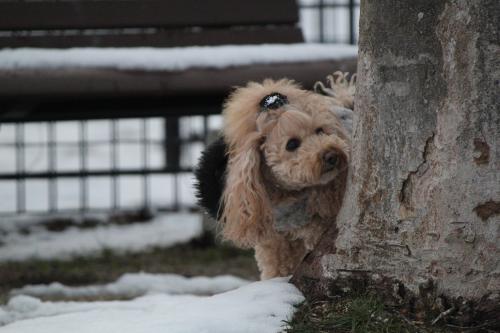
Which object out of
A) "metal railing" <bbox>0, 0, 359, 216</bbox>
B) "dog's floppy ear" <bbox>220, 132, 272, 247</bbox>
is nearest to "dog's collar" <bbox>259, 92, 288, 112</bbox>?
"dog's floppy ear" <bbox>220, 132, 272, 247</bbox>

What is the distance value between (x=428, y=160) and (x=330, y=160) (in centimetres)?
56

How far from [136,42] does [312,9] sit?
2552mm

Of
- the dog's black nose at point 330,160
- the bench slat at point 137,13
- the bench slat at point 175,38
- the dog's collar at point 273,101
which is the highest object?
the bench slat at point 137,13

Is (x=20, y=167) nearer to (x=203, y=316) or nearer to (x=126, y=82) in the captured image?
(x=126, y=82)

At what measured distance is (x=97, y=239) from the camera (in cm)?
632

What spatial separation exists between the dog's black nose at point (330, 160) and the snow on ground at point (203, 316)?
410mm

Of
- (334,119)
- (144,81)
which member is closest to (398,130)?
(334,119)

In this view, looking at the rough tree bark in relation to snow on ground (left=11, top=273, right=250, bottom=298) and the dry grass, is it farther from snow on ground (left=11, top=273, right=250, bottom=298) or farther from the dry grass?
the dry grass

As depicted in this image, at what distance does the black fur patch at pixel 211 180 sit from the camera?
10.4 ft

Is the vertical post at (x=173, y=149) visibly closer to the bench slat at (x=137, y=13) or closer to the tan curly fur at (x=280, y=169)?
the bench slat at (x=137, y=13)

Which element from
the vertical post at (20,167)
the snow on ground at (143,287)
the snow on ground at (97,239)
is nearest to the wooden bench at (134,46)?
the snow on ground at (143,287)

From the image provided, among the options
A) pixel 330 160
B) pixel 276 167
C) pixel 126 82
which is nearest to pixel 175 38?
pixel 126 82

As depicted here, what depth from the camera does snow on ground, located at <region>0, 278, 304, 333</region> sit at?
95.0 inches

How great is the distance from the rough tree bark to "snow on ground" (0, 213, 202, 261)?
361cm
